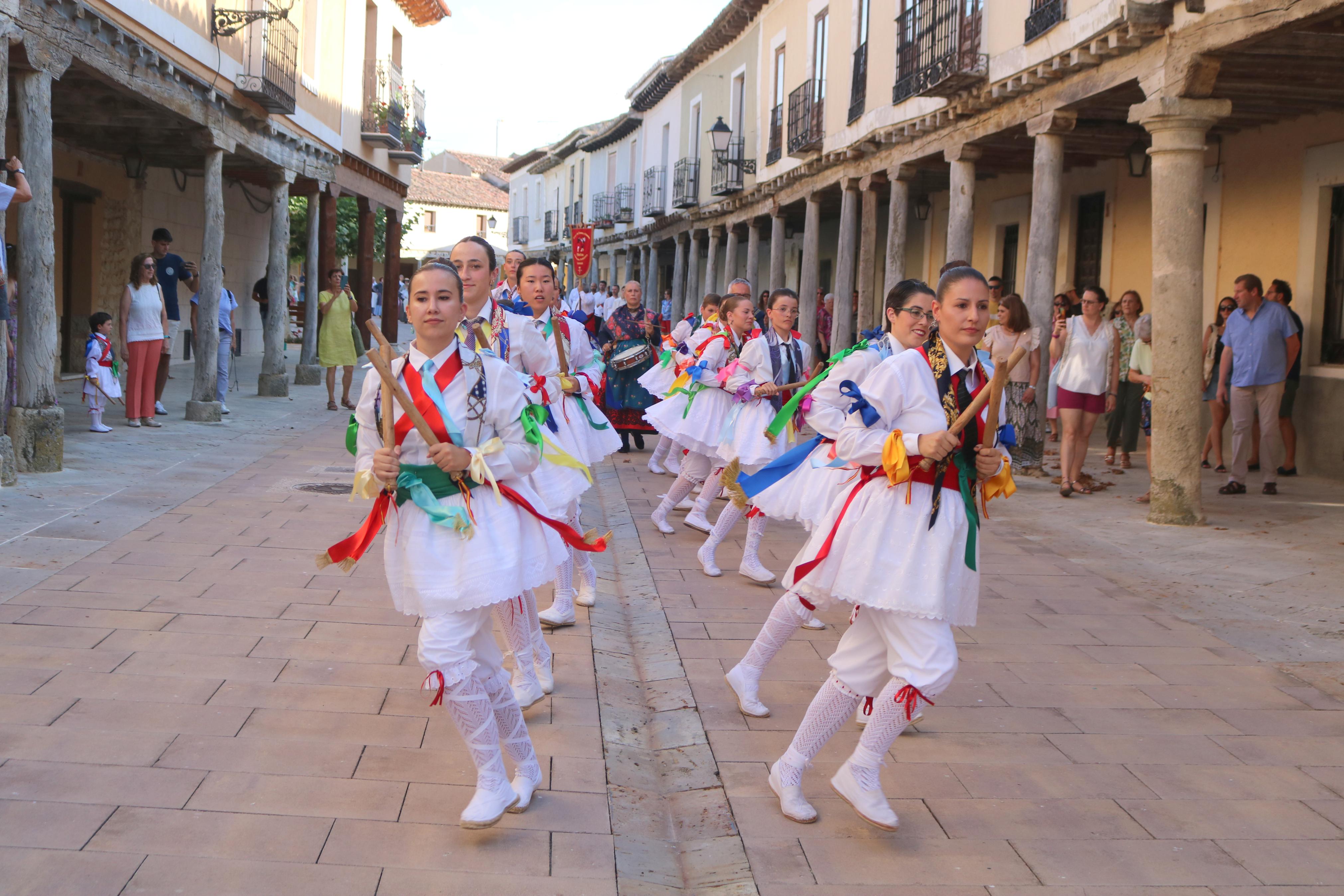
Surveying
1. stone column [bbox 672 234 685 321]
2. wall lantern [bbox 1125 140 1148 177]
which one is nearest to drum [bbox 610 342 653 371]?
wall lantern [bbox 1125 140 1148 177]

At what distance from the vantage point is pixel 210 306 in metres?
13.4

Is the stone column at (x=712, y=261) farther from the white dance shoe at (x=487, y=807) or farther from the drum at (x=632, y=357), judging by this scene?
the white dance shoe at (x=487, y=807)

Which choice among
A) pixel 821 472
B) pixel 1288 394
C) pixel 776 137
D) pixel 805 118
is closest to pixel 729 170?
pixel 776 137

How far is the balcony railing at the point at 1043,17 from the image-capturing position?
1080 cm

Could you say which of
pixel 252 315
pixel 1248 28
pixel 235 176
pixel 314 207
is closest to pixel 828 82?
pixel 314 207

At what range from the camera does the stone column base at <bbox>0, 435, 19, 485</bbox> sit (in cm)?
807

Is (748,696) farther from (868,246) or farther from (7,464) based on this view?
(868,246)

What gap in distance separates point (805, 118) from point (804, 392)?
52.3ft

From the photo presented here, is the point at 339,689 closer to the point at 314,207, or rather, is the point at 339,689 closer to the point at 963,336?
the point at 963,336

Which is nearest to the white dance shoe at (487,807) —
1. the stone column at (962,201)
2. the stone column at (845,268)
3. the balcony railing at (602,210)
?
the stone column at (962,201)

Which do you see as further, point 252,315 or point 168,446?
point 252,315

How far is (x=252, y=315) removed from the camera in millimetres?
25078

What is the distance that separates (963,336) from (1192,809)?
1701 mm

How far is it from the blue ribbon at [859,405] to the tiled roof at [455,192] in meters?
62.0
